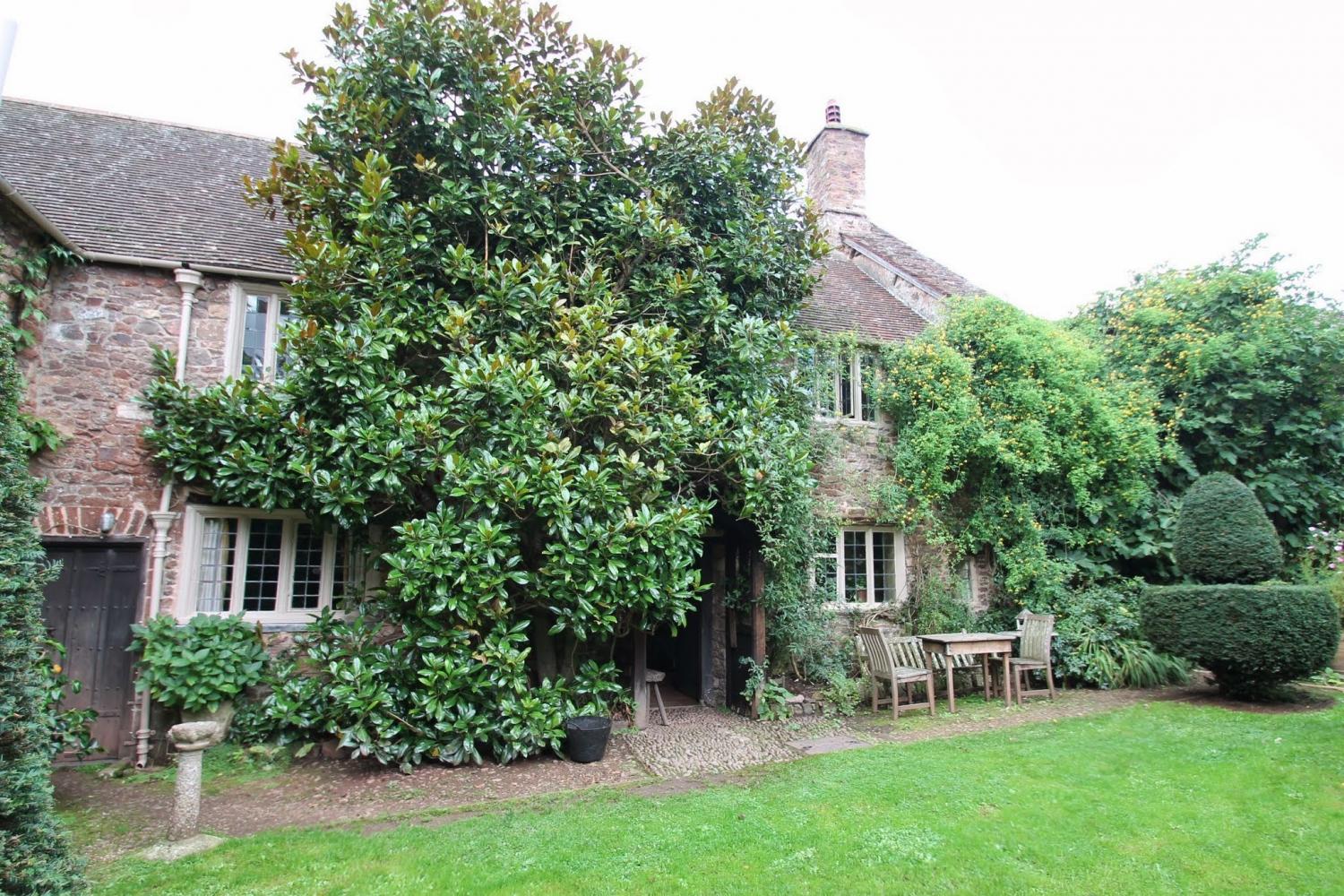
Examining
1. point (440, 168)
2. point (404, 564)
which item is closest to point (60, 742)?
point (404, 564)

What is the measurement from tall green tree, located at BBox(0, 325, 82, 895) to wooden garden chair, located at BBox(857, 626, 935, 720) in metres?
8.16

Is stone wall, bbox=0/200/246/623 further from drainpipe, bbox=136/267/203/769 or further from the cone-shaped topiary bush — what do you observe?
the cone-shaped topiary bush

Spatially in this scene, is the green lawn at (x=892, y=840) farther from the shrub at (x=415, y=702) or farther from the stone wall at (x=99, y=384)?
the stone wall at (x=99, y=384)

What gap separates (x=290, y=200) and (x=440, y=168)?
1761 mm

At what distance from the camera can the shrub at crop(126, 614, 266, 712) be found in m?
7.34

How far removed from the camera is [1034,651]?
10.2 metres

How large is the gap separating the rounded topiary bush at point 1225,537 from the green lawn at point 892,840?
2.78 metres

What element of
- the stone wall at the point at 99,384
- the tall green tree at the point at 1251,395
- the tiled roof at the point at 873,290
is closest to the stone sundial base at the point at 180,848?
the stone wall at the point at 99,384

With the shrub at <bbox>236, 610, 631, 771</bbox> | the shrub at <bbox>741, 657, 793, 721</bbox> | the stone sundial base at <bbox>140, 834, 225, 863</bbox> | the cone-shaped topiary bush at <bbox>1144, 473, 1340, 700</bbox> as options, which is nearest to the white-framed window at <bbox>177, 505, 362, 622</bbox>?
the shrub at <bbox>236, 610, 631, 771</bbox>

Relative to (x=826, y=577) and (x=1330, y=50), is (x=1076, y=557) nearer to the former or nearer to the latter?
(x=826, y=577)

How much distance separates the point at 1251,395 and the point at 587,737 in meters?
12.3

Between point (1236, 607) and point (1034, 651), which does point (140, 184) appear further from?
point (1236, 607)

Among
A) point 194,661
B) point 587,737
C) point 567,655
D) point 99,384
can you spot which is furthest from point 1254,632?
point 99,384

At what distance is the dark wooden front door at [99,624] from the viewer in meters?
7.52
